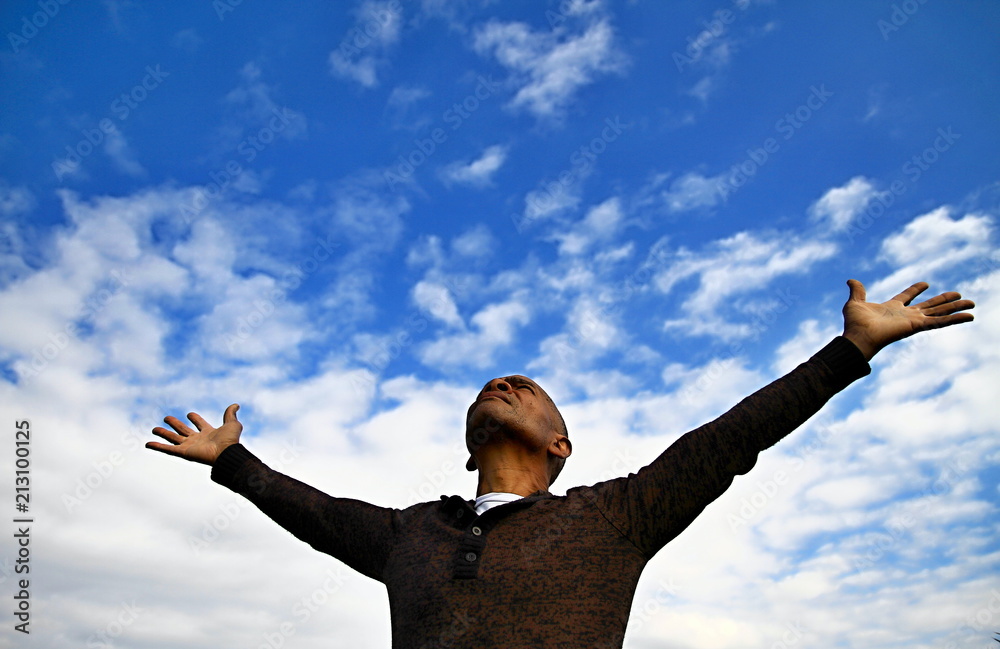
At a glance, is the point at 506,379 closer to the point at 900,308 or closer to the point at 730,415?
the point at 730,415

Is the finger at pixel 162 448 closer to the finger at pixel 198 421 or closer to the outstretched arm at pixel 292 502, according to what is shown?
the outstretched arm at pixel 292 502

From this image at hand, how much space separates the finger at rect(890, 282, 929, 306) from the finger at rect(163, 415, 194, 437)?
164 inches

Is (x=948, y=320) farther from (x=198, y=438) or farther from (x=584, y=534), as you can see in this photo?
(x=198, y=438)

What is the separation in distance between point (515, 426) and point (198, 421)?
211 cm

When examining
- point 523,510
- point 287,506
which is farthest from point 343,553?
point 523,510

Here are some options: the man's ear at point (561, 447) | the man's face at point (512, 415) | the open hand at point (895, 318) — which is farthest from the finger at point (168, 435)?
the open hand at point (895, 318)

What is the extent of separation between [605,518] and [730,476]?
2.05 ft

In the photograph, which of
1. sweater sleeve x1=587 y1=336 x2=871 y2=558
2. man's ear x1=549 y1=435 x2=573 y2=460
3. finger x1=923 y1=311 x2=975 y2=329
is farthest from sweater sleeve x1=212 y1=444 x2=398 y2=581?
finger x1=923 y1=311 x2=975 y2=329

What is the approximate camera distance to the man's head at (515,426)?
4.26 metres

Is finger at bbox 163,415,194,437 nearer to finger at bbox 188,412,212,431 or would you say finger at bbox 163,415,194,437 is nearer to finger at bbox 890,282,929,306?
finger at bbox 188,412,212,431

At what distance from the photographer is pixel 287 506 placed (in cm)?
418

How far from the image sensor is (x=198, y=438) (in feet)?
14.8

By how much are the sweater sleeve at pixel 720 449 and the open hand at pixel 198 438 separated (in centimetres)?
249

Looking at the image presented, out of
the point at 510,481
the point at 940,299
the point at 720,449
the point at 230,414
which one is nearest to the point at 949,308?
the point at 940,299
